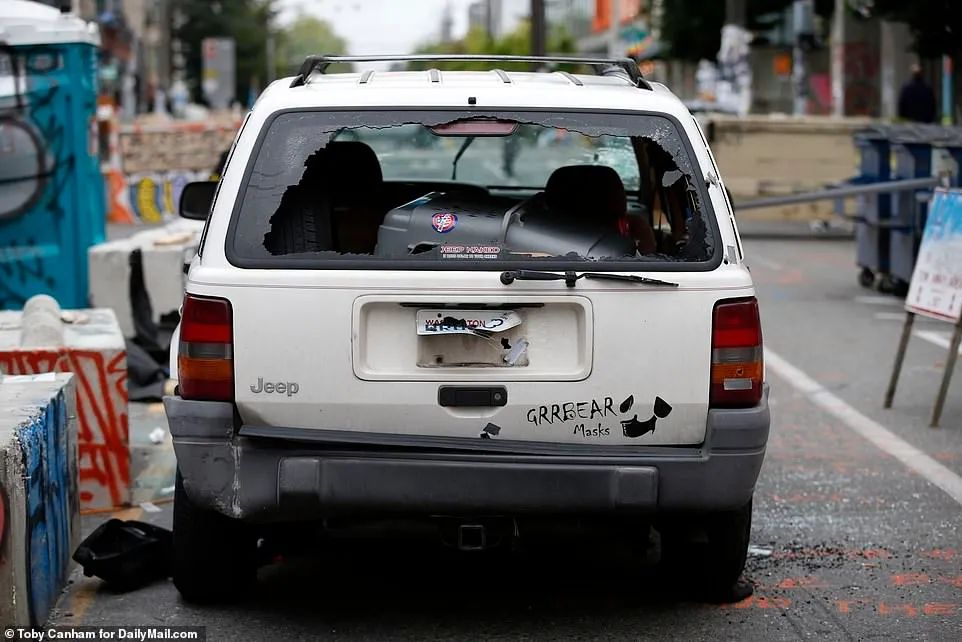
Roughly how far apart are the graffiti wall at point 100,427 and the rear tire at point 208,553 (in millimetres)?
1650

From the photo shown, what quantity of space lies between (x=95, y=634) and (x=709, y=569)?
2.04m

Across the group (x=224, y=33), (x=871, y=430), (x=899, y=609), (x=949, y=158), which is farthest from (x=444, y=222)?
(x=224, y=33)

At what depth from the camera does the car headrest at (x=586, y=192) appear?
558 centimetres

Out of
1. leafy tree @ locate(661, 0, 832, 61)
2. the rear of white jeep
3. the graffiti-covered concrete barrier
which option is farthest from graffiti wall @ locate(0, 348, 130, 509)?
leafy tree @ locate(661, 0, 832, 61)

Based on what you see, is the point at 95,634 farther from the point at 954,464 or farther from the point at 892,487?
the point at 954,464

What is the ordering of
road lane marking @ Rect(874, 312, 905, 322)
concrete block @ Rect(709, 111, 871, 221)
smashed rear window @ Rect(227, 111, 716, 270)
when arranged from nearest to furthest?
smashed rear window @ Rect(227, 111, 716, 270) → road lane marking @ Rect(874, 312, 905, 322) → concrete block @ Rect(709, 111, 871, 221)

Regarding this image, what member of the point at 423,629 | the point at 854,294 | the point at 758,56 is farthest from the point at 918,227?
the point at 758,56

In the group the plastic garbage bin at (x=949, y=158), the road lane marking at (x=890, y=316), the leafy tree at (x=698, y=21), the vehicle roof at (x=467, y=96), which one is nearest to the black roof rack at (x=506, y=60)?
the vehicle roof at (x=467, y=96)

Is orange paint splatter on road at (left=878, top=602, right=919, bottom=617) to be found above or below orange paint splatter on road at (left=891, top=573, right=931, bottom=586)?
above

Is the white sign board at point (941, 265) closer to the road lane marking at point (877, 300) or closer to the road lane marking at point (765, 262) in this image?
the road lane marking at point (877, 300)

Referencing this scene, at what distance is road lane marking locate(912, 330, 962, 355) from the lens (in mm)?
11894

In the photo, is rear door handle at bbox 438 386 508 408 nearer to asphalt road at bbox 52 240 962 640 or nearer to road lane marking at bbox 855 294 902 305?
asphalt road at bbox 52 240 962 640

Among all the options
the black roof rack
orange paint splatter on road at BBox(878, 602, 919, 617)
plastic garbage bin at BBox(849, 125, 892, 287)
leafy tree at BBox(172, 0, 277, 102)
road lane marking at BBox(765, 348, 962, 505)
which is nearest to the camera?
orange paint splatter on road at BBox(878, 602, 919, 617)

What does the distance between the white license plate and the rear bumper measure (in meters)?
0.34
